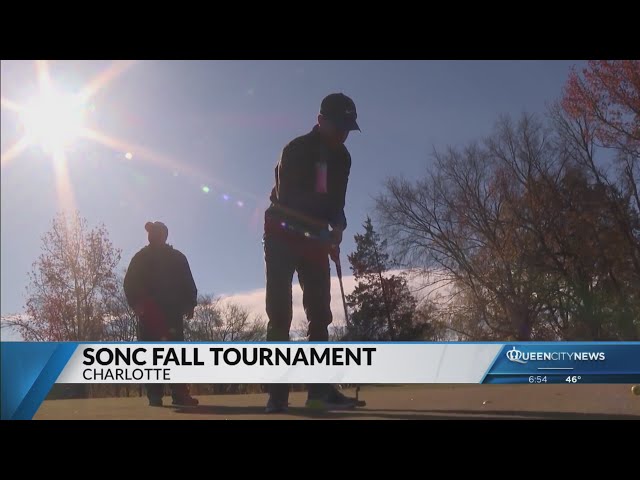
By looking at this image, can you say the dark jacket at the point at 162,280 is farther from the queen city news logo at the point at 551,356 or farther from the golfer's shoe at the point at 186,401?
the queen city news logo at the point at 551,356

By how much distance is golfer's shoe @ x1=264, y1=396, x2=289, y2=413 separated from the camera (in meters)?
3.47

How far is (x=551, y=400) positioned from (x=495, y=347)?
0.47 metres

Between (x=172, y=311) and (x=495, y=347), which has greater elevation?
(x=172, y=311)

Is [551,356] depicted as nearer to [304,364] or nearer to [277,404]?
[304,364]

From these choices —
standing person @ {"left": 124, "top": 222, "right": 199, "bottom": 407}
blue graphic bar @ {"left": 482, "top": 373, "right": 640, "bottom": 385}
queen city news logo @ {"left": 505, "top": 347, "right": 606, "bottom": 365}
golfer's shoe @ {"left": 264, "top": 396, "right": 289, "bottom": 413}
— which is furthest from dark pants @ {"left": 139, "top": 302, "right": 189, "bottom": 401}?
queen city news logo @ {"left": 505, "top": 347, "right": 606, "bottom": 365}

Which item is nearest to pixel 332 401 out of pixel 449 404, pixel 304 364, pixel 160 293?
pixel 304 364

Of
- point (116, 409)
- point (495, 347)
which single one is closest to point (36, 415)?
point (116, 409)

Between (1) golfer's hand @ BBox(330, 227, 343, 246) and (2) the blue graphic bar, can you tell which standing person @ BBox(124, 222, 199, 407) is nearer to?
(1) golfer's hand @ BBox(330, 227, 343, 246)

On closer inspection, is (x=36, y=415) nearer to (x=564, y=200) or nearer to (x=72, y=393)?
(x=72, y=393)

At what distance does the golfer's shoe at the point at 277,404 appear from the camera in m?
3.47

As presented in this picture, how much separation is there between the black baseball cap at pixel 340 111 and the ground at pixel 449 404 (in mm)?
1623

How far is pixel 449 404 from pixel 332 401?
2.29 feet

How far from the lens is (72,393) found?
3547 mm

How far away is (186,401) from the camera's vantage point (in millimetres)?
3529
